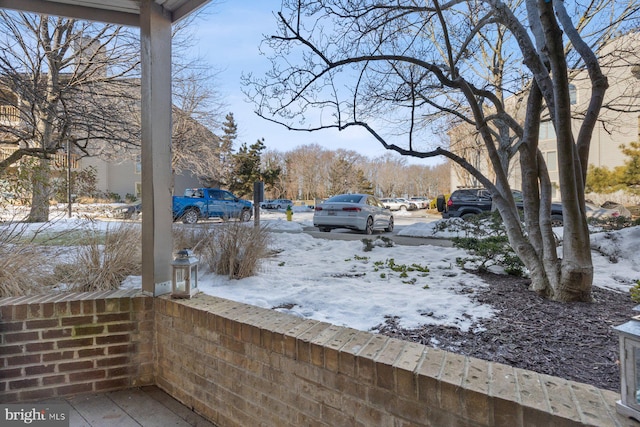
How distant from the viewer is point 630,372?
96 centimetres

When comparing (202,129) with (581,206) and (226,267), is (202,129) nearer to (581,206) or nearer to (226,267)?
A: (226,267)

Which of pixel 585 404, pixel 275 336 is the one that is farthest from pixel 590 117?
pixel 275 336

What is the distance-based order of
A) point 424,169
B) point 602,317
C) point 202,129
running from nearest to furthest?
point 602,317 < point 202,129 < point 424,169

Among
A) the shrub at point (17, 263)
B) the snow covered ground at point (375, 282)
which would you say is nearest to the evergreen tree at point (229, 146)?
A: the snow covered ground at point (375, 282)

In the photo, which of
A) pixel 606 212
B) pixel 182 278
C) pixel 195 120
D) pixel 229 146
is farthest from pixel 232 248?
pixel 229 146

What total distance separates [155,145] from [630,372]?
98.3 inches

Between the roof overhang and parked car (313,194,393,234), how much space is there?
25.0ft

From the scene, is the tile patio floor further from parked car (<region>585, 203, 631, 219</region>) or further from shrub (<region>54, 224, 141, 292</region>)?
parked car (<region>585, 203, 631, 219</region>)

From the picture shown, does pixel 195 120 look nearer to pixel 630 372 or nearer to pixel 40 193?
pixel 40 193

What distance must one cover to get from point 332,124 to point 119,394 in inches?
132

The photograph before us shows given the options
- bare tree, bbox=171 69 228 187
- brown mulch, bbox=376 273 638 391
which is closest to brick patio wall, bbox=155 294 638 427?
brown mulch, bbox=376 273 638 391

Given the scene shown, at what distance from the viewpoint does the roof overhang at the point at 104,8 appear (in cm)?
233

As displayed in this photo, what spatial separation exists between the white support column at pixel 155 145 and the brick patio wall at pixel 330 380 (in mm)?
283

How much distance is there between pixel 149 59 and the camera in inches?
89.3
